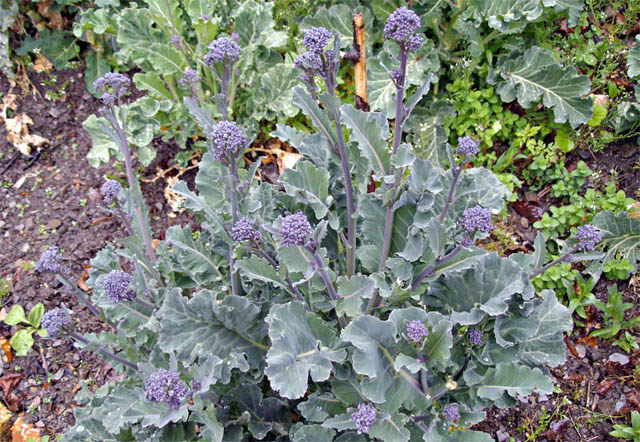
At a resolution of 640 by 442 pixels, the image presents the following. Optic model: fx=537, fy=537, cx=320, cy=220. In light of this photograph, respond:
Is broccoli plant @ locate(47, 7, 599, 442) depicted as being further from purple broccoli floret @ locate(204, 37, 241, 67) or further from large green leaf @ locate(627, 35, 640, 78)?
large green leaf @ locate(627, 35, 640, 78)

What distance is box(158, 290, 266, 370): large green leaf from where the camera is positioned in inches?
90.7

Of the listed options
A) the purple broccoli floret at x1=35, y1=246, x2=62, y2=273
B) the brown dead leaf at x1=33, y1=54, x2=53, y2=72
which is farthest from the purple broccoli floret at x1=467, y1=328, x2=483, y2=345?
the brown dead leaf at x1=33, y1=54, x2=53, y2=72

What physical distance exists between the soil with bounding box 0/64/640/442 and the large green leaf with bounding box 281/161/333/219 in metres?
1.44

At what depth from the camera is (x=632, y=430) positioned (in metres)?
2.84

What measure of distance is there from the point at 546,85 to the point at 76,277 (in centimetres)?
360

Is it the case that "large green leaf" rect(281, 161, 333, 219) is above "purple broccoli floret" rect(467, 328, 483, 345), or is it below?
above

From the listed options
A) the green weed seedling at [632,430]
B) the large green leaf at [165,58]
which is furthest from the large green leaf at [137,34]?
the green weed seedling at [632,430]

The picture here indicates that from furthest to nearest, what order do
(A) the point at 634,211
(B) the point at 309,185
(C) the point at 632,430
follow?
(A) the point at 634,211 < (C) the point at 632,430 < (B) the point at 309,185

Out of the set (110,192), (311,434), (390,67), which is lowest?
(311,434)

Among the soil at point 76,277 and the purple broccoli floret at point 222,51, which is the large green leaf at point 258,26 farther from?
the purple broccoli floret at point 222,51

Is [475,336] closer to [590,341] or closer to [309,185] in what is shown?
A: [309,185]

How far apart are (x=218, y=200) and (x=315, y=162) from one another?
533 millimetres

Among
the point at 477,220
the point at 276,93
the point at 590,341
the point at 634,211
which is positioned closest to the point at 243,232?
the point at 477,220

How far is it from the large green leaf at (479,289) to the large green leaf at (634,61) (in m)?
2.17
